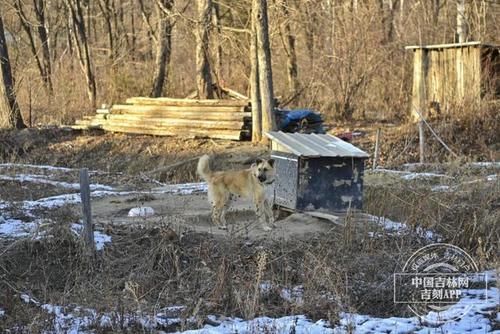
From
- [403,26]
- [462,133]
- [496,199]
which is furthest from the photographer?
[403,26]

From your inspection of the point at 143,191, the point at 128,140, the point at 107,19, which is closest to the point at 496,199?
the point at 143,191

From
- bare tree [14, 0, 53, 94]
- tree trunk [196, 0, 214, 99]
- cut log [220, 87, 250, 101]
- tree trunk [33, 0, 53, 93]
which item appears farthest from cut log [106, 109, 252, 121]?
tree trunk [33, 0, 53, 93]

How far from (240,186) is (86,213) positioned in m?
2.95

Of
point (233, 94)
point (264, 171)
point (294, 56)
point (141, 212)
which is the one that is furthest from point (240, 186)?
point (294, 56)

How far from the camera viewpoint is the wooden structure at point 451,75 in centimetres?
1959

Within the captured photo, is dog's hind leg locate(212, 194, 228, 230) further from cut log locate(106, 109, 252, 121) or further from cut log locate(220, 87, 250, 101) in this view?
cut log locate(220, 87, 250, 101)

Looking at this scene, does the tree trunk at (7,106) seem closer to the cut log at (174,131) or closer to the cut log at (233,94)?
the cut log at (174,131)

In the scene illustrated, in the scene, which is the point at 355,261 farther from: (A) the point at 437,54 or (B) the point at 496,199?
(A) the point at 437,54

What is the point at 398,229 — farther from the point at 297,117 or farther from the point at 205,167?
the point at 297,117

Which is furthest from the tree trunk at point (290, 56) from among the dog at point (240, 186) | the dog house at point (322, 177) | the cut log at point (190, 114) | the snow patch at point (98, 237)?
the snow patch at point (98, 237)

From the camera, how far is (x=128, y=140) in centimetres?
2070

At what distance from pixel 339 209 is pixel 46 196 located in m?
5.92

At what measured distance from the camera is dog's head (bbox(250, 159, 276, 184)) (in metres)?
10.1

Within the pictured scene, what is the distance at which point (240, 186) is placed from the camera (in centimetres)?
1034
